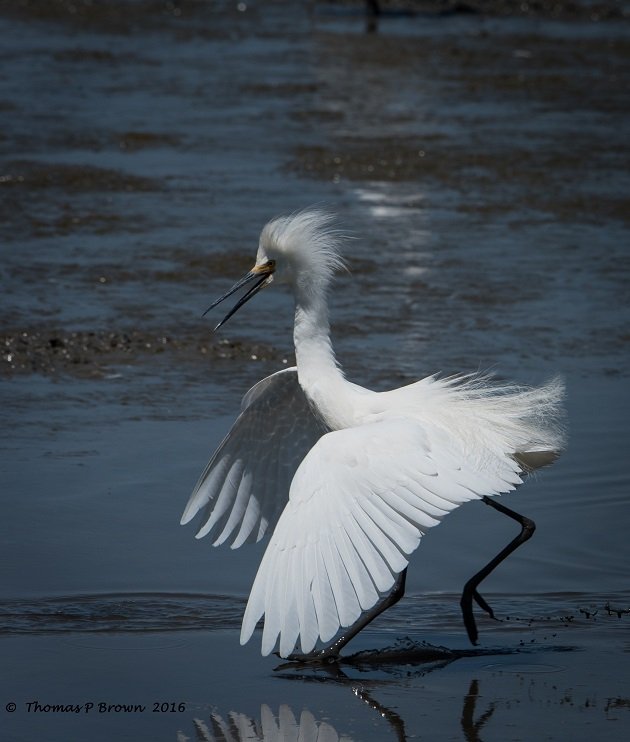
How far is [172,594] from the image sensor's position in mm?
5781

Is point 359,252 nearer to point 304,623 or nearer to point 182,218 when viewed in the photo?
point 182,218

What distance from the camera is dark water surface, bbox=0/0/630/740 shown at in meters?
5.21

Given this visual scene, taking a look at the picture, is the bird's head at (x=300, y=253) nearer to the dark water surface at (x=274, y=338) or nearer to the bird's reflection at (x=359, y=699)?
the dark water surface at (x=274, y=338)

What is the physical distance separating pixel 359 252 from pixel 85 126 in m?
4.99

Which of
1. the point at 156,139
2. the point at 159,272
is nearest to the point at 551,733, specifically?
the point at 159,272

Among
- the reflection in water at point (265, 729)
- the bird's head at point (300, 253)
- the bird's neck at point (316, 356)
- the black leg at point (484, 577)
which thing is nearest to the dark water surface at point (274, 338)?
the reflection in water at point (265, 729)

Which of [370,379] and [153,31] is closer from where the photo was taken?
[370,379]

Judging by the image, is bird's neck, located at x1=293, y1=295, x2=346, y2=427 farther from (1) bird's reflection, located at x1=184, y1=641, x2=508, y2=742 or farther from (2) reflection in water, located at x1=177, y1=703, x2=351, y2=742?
(2) reflection in water, located at x1=177, y1=703, x2=351, y2=742

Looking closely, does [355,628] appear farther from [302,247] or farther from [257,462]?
[302,247]

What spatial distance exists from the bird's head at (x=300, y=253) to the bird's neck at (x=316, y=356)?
0.06 meters

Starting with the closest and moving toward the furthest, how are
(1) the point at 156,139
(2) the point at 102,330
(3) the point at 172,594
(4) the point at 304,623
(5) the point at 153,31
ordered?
(4) the point at 304,623, (3) the point at 172,594, (2) the point at 102,330, (1) the point at 156,139, (5) the point at 153,31

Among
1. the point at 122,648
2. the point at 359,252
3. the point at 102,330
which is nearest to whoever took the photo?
the point at 122,648

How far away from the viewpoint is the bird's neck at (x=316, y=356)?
588 centimetres

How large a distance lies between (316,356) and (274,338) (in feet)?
9.89
